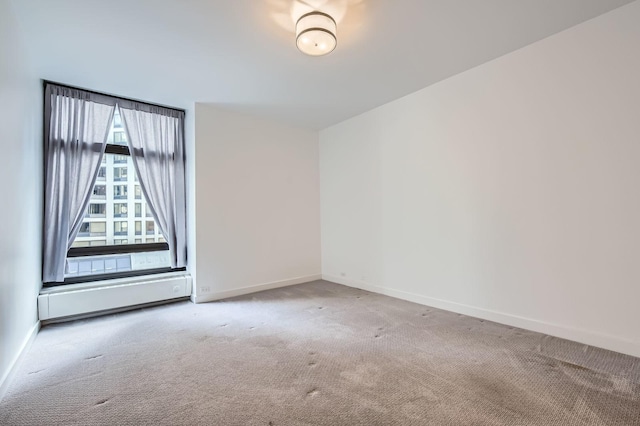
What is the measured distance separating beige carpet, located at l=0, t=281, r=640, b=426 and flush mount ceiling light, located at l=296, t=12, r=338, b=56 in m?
2.68

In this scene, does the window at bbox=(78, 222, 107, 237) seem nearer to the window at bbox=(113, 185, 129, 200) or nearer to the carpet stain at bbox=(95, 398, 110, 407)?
the window at bbox=(113, 185, 129, 200)

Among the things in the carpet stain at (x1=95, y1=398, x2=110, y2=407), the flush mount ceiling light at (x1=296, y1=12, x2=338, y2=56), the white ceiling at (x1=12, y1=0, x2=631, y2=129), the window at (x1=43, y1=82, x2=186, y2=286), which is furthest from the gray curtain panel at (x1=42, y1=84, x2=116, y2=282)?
the flush mount ceiling light at (x1=296, y1=12, x2=338, y2=56)

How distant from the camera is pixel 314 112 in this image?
4555 millimetres

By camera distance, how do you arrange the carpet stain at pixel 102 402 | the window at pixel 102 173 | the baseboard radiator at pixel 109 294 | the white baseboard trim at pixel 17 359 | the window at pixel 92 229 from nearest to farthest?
1. the carpet stain at pixel 102 402
2. the white baseboard trim at pixel 17 359
3. the baseboard radiator at pixel 109 294
4. the window at pixel 92 229
5. the window at pixel 102 173

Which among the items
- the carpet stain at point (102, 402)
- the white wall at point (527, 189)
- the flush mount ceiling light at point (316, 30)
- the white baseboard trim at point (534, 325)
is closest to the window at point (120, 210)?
the carpet stain at point (102, 402)

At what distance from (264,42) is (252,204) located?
2.50 m

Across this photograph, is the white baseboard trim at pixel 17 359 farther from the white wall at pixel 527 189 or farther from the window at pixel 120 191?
the white wall at pixel 527 189

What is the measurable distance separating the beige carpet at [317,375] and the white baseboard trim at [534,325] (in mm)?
104

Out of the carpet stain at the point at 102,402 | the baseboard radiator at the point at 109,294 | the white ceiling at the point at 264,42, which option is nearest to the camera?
the carpet stain at the point at 102,402

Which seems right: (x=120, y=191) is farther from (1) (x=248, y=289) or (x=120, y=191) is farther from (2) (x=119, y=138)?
(1) (x=248, y=289)

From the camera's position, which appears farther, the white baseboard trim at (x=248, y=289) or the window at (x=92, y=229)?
the white baseboard trim at (x=248, y=289)

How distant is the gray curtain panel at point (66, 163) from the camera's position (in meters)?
3.41

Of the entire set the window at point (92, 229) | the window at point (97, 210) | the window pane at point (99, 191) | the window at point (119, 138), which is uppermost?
the window at point (119, 138)

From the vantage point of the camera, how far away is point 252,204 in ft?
15.2
